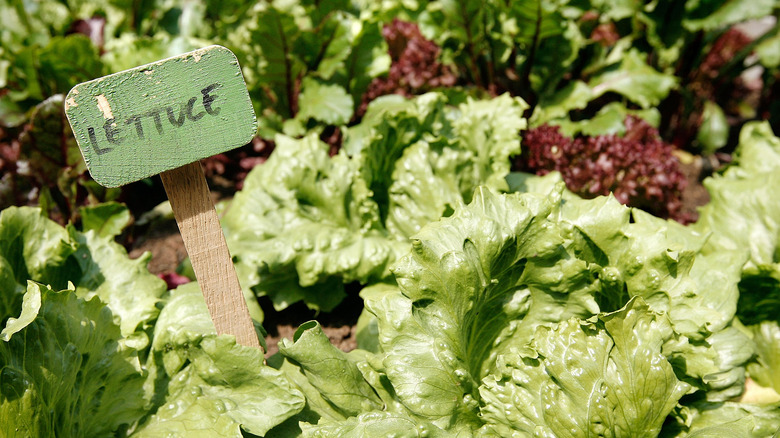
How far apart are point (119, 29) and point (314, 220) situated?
3.06m

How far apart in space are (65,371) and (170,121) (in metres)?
0.77

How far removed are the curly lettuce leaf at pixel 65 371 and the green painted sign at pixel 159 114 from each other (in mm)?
395

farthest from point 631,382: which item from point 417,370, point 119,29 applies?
point 119,29

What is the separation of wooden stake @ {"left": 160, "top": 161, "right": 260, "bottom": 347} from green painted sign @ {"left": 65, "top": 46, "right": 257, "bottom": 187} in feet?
0.28

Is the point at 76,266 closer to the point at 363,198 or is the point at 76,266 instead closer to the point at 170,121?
the point at 170,121

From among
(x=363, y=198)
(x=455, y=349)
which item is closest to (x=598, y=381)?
(x=455, y=349)

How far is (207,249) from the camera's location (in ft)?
5.77

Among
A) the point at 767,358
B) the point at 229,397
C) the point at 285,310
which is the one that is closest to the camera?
the point at 229,397

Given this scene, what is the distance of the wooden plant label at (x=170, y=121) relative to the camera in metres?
1.54

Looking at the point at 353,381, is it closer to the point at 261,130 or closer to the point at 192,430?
the point at 192,430

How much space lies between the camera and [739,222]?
8.16 feet

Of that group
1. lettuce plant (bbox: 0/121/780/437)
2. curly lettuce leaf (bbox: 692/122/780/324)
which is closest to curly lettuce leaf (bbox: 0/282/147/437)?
lettuce plant (bbox: 0/121/780/437)

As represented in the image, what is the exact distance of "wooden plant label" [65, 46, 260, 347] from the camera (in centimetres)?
154

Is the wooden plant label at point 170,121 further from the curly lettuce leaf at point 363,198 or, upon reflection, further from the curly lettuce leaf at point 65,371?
the curly lettuce leaf at point 363,198
